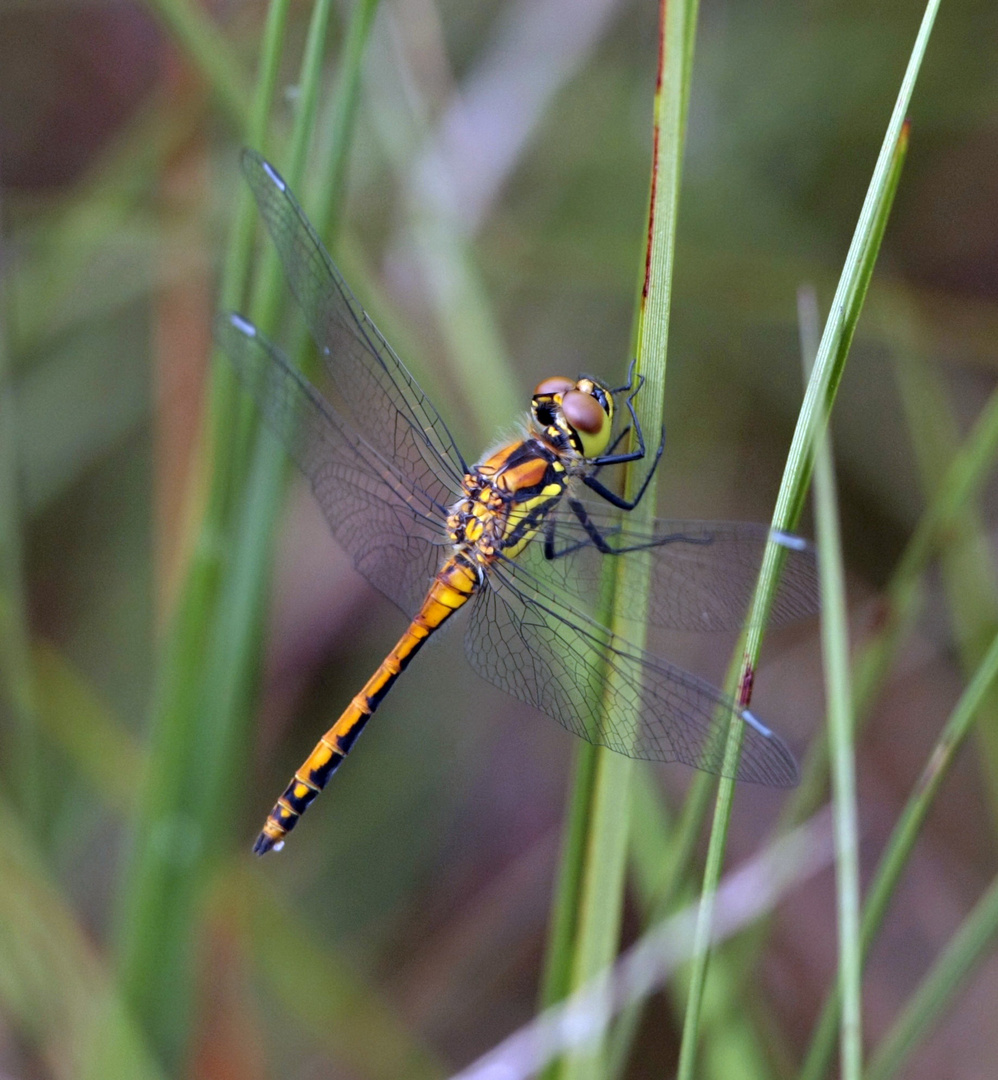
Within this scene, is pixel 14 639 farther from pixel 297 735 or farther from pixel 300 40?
pixel 300 40

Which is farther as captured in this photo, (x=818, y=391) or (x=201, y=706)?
(x=201, y=706)

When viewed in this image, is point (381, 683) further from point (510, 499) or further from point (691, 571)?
point (691, 571)

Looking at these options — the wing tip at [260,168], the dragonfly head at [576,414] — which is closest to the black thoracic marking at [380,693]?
the dragonfly head at [576,414]

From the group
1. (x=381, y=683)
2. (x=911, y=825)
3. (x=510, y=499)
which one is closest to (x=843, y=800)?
(x=911, y=825)

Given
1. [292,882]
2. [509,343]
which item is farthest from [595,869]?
[509,343]

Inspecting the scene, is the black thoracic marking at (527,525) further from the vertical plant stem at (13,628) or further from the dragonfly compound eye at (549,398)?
the vertical plant stem at (13,628)

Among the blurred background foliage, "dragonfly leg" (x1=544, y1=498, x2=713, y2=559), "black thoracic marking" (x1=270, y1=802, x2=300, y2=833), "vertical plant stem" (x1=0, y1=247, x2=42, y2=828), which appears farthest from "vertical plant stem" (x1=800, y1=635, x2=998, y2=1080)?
"vertical plant stem" (x1=0, y1=247, x2=42, y2=828)

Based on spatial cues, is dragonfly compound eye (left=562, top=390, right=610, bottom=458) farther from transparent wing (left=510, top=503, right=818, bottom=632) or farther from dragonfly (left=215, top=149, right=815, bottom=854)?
transparent wing (left=510, top=503, right=818, bottom=632)
